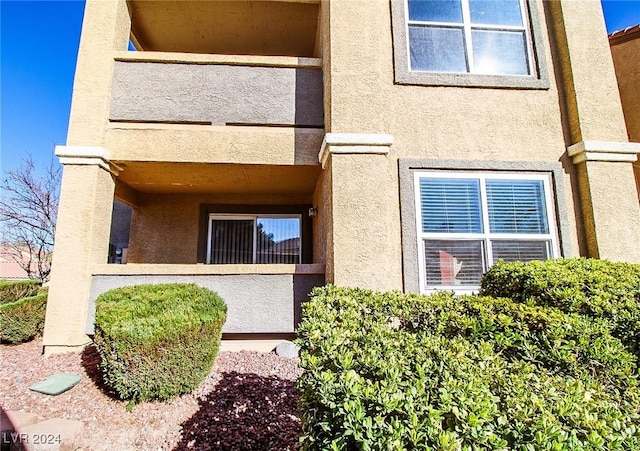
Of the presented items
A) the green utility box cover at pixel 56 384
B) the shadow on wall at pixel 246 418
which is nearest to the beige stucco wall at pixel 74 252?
the green utility box cover at pixel 56 384

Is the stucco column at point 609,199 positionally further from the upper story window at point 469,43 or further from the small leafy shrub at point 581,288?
the upper story window at point 469,43

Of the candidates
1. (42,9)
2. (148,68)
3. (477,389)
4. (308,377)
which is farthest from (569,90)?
(42,9)

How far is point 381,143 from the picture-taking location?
5.77 m

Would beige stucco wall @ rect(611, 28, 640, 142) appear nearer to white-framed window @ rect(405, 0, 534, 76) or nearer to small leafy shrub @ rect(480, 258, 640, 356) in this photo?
white-framed window @ rect(405, 0, 534, 76)

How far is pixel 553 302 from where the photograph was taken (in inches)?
152

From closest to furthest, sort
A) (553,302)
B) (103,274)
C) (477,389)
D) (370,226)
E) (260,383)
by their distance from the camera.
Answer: (477,389)
(553,302)
(260,383)
(370,226)
(103,274)

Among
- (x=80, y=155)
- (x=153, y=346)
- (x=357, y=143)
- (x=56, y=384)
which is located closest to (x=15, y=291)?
(x=80, y=155)

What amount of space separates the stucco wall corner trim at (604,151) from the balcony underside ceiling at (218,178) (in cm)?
500

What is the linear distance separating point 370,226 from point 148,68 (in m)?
5.69

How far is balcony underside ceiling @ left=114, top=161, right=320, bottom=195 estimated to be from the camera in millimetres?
6832

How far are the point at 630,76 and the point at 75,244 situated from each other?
45.1 ft

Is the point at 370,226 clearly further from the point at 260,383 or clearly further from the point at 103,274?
the point at 103,274

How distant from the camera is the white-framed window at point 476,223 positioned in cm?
580

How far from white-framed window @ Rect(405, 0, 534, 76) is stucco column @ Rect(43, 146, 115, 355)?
660 cm
